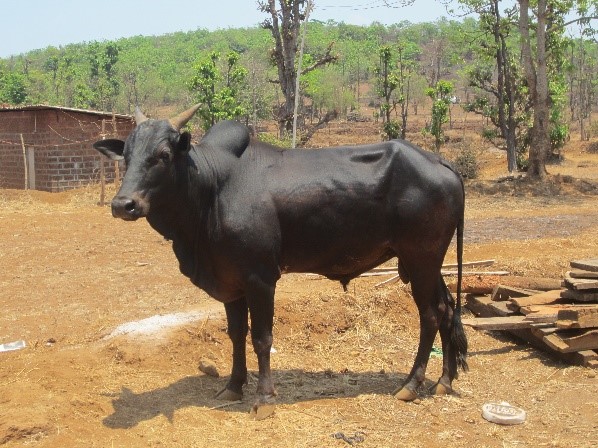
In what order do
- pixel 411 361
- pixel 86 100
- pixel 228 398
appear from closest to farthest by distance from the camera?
pixel 228 398, pixel 411 361, pixel 86 100

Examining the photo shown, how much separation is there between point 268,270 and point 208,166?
93 cm

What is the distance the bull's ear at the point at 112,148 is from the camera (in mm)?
5508

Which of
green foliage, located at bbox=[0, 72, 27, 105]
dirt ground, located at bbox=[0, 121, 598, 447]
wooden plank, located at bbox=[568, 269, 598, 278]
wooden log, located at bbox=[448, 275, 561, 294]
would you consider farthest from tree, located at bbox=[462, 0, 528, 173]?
green foliage, located at bbox=[0, 72, 27, 105]

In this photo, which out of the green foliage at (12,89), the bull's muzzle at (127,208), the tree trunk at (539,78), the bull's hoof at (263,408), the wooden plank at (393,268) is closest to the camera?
the bull's muzzle at (127,208)

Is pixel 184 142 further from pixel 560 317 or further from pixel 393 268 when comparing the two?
pixel 393 268

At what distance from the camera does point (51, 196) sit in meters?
19.9

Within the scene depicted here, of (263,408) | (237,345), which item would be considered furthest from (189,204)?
(263,408)

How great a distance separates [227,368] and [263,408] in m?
1.39

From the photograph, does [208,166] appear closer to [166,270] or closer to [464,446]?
[464,446]

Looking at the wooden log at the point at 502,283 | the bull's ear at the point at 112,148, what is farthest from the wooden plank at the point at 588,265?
the bull's ear at the point at 112,148

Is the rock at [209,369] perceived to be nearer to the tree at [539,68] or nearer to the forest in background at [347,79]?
the tree at [539,68]

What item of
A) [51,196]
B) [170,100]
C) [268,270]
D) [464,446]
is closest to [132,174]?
[268,270]

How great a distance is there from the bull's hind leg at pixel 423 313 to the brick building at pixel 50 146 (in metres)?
16.9

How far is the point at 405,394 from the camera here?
235 inches
